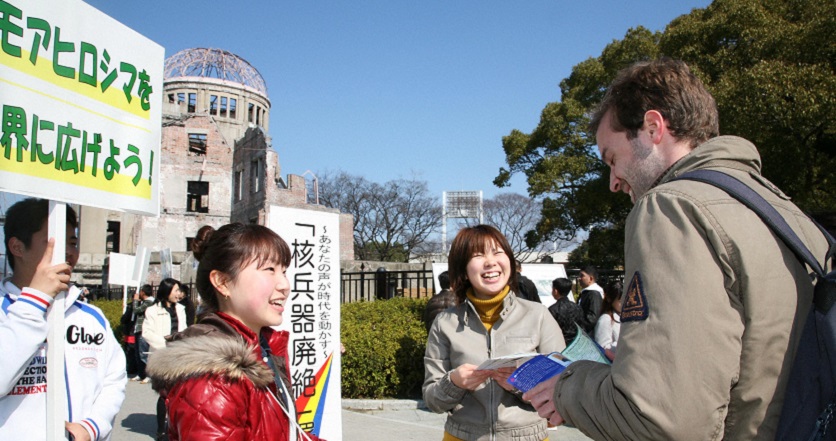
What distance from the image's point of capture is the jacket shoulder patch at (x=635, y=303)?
4.35 feet

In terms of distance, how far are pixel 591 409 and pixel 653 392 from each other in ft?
0.59

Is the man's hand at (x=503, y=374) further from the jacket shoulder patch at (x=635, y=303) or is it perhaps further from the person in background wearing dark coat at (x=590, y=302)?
the person in background wearing dark coat at (x=590, y=302)

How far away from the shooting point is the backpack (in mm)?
1279

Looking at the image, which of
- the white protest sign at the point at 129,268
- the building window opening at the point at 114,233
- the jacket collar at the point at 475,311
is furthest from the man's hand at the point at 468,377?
the building window opening at the point at 114,233

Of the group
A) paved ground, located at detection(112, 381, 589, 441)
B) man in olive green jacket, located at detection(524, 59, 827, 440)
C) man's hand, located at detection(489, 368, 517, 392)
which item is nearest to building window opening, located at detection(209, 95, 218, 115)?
paved ground, located at detection(112, 381, 589, 441)

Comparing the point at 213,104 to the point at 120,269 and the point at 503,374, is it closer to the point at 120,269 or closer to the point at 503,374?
the point at 120,269

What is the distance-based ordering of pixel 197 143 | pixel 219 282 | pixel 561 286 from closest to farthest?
pixel 219 282
pixel 561 286
pixel 197 143

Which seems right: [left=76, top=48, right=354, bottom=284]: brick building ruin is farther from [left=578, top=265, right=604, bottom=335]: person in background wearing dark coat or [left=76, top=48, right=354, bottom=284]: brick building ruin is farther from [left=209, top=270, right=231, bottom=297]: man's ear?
[left=209, top=270, right=231, bottom=297]: man's ear

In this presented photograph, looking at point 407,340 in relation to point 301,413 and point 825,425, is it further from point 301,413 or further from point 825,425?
point 825,425

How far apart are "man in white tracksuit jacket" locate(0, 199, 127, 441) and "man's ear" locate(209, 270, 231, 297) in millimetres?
593

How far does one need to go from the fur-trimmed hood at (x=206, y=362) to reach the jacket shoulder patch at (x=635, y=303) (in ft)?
4.15

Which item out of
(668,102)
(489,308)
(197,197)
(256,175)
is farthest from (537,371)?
(197,197)

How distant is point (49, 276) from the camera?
2266 millimetres

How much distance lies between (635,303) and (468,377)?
149cm
